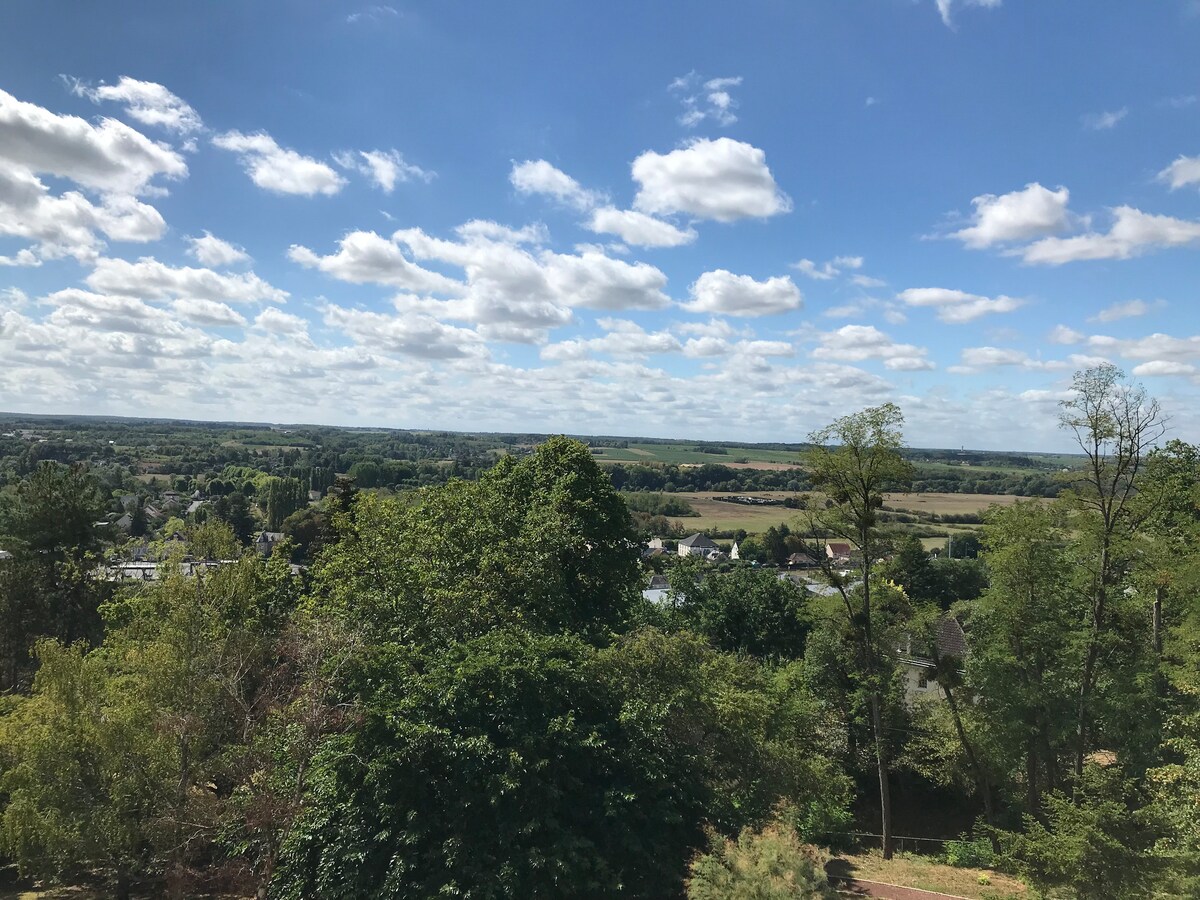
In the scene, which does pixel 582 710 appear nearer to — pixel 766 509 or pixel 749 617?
pixel 749 617

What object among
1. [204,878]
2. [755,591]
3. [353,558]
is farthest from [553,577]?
[755,591]

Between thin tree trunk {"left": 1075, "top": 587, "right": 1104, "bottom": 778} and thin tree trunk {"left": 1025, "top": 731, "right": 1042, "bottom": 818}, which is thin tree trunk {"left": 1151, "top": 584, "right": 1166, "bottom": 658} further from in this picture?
thin tree trunk {"left": 1025, "top": 731, "right": 1042, "bottom": 818}

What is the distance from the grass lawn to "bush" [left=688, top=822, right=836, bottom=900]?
8901 mm

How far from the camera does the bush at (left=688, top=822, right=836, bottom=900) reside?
9.31 metres

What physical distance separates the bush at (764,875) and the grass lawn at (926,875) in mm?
8901

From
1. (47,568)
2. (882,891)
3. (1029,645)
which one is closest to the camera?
(882,891)

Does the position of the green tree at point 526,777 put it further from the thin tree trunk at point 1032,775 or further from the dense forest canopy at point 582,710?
the thin tree trunk at point 1032,775

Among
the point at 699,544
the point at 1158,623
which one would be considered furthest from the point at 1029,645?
the point at 699,544

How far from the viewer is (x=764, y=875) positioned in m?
9.45

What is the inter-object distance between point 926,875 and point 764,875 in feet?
39.9

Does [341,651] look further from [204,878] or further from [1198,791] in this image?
[1198,791]

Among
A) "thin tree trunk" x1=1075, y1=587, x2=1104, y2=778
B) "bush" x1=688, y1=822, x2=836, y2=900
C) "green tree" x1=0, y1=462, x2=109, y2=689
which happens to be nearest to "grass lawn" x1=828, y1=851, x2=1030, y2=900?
"thin tree trunk" x1=1075, y1=587, x2=1104, y2=778

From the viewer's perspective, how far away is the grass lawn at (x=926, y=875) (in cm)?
1694

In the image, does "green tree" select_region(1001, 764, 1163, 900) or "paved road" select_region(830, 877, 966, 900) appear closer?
"green tree" select_region(1001, 764, 1163, 900)
